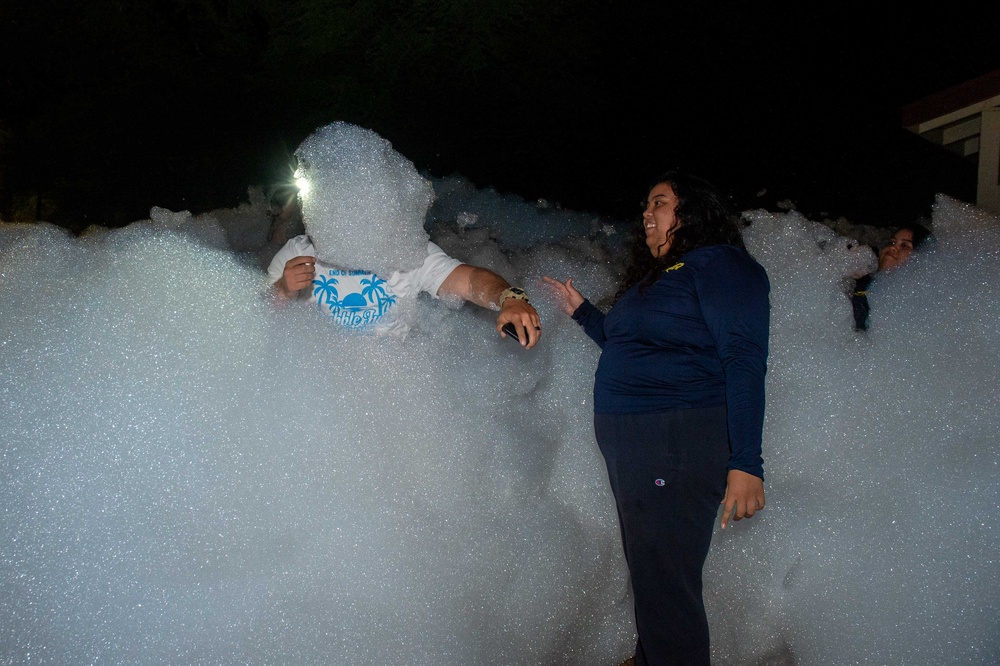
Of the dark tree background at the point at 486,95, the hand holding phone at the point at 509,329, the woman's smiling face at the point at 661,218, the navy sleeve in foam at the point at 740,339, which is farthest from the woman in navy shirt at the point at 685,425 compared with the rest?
the dark tree background at the point at 486,95

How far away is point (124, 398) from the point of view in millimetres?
1756

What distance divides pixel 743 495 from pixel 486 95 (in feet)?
12.6

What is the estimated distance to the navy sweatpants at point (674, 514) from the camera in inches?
54.9

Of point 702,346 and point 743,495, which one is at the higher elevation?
point 702,346

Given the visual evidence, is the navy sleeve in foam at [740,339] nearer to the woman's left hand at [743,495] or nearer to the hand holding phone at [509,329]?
the woman's left hand at [743,495]

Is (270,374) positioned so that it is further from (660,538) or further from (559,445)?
(660,538)

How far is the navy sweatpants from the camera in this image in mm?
1394

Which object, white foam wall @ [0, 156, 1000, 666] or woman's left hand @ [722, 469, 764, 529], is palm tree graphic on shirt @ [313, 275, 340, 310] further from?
woman's left hand @ [722, 469, 764, 529]

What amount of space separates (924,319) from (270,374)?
6.27 feet

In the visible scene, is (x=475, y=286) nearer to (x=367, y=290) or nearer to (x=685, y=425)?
(x=367, y=290)

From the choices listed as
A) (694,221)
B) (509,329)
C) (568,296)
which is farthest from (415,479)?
(694,221)

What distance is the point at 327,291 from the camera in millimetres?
1977

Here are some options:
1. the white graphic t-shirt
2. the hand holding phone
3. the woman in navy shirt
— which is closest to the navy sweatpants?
the woman in navy shirt

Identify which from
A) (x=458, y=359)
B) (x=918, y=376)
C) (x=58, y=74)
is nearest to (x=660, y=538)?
(x=458, y=359)
